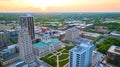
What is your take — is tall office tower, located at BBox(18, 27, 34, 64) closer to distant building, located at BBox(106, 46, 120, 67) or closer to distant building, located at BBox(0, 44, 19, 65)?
distant building, located at BBox(0, 44, 19, 65)

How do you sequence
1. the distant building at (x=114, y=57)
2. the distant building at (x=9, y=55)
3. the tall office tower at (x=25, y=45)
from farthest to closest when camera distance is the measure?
the distant building at (x=9, y=55)
the tall office tower at (x=25, y=45)
the distant building at (x=114, y=57)

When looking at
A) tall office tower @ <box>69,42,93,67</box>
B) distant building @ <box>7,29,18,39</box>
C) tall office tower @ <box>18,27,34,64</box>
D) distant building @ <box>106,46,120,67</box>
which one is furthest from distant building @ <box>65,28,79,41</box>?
distant building @ <box>7,29,18,39</box>

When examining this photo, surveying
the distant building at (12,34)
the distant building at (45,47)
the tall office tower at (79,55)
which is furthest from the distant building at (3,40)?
the tall office tower at (79,55)

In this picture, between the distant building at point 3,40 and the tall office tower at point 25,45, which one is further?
the distant building at point 3,40

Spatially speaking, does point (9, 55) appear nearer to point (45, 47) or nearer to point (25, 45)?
point (25, 45)

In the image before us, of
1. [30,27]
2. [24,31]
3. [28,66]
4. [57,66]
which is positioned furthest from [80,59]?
[30,27]

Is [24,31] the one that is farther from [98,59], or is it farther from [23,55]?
[98,59]

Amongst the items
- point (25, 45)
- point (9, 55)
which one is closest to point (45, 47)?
point (25, 45)

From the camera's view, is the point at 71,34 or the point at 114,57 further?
the point at 71,34

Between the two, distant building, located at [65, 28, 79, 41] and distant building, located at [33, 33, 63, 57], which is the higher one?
distant building, located at [65, 28, 79, 41]

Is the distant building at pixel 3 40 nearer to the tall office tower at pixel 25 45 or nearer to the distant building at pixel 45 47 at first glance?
the distant building at pixel 45 47

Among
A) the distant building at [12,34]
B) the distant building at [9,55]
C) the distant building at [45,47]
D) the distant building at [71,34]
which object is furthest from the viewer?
the distant building at [12,34]

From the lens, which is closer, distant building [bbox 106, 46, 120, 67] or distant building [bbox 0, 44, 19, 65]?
distant building [bbox 106, 46, 120, 67]
